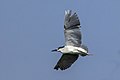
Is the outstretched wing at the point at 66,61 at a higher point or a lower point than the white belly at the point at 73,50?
lower

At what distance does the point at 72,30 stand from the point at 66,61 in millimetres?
1634

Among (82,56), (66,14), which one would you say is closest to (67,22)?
(66,14)

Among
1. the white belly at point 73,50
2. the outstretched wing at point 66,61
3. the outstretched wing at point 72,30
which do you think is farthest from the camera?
the outstretched wing at point 66,61

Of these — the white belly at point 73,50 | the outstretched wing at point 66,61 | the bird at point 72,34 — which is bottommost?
the outstretched wing at point 66,61

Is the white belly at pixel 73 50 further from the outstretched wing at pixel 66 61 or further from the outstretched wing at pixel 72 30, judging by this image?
the outstretched wing at pixel 66 61

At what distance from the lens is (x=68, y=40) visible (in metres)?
23.7

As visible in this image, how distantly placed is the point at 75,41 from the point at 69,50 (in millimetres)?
745

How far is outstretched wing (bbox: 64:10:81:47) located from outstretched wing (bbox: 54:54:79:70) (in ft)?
2.23

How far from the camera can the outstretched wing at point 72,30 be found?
928 inches

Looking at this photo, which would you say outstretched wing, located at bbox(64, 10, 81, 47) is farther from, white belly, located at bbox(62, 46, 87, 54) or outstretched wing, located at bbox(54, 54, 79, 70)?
outstretched wing, located at bbox(54, 54, 79, 70)

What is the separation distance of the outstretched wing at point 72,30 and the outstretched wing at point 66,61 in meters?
0.68

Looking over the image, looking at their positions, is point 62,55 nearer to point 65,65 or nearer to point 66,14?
point 65,65

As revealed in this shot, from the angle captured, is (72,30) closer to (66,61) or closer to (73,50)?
(73,50)

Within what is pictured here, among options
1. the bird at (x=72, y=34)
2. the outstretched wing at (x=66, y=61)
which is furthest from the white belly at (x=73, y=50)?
the outstretched wing at (x=66, y=61)
